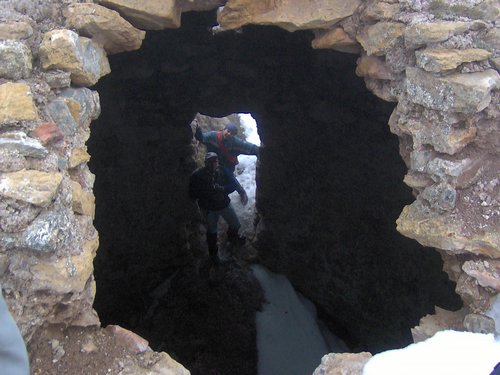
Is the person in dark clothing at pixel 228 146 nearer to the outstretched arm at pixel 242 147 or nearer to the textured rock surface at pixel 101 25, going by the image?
the outstretched arm at pixel 242 147

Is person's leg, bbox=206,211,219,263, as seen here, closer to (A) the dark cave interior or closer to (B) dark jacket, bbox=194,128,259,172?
(A) the dark cave interior

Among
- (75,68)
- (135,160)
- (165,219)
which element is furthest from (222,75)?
(75,68)

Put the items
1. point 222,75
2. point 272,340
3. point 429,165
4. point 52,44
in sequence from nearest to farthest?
point 52,44
point 429,165
point 222,75
point 272,340

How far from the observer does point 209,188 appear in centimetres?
418

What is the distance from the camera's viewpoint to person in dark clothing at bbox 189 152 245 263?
13.4 feet

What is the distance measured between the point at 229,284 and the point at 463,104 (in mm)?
3410

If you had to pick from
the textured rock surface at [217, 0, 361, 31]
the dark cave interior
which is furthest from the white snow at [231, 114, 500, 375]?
the textured rock surface at [217, 0, 361, 31]

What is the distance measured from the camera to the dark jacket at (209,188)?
4129 mm

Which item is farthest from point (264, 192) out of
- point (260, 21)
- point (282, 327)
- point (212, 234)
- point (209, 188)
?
point (260, 21)

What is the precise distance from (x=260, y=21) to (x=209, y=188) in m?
1.96

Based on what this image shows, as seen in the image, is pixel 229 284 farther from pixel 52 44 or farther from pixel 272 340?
pixel 52 44

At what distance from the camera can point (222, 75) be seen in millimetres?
4211

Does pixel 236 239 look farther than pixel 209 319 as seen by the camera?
Yes

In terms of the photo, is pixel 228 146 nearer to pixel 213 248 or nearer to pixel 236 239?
pixel 213 248
